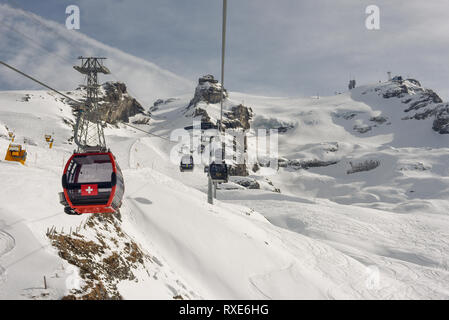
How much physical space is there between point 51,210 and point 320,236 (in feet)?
80.0

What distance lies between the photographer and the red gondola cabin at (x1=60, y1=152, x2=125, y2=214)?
842 centimetres

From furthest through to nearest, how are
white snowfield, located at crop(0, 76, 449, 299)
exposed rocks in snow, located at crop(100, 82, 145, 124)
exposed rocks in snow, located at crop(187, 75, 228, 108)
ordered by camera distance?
exposed rocks in snow, located at crop(187, 75, 228, 108) < exposed rocks in snow, located at crop(100, 82, 145, 124) < white snowfield, located at crop(0, 76, 449, 299)

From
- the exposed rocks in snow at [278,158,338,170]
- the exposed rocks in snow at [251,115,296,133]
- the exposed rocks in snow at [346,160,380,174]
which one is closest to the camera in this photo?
the exposed rocks in snow at [346,160,380,174]

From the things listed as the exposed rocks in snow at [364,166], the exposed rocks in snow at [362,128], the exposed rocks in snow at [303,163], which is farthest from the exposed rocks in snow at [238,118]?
the exposed rocks in snow at [362,128]

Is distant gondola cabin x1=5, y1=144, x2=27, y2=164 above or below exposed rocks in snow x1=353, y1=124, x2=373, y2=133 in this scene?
below

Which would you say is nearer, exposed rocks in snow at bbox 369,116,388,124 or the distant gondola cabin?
the distant gondola cabin

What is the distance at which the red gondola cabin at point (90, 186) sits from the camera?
8.42 m

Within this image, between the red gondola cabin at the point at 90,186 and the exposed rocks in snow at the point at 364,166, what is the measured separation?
90352 mm

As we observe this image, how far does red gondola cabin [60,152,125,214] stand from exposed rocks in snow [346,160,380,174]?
9035 cm

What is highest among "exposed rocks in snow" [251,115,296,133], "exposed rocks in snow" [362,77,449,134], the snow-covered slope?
"exposed rocks in snow" [362,77,449,134]

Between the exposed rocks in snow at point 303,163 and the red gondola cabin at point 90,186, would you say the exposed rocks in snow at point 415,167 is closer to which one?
the exposed rocks in snow at point 303,163

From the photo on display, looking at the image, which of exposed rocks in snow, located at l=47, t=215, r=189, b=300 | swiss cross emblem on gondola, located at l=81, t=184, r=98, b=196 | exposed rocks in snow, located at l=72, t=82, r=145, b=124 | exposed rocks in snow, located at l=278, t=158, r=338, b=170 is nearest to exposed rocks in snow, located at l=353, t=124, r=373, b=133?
exposed rocks in snow, located at l=278, t=158, r=338, b=170

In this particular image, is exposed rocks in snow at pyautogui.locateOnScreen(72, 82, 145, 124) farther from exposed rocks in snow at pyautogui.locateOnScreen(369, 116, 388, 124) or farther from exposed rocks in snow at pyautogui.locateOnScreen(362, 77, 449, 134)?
→ exposed rocks in snow at pyautogui.locateOnScreen(362, 77, 449, 134)

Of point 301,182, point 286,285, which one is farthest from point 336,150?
point 286,285
